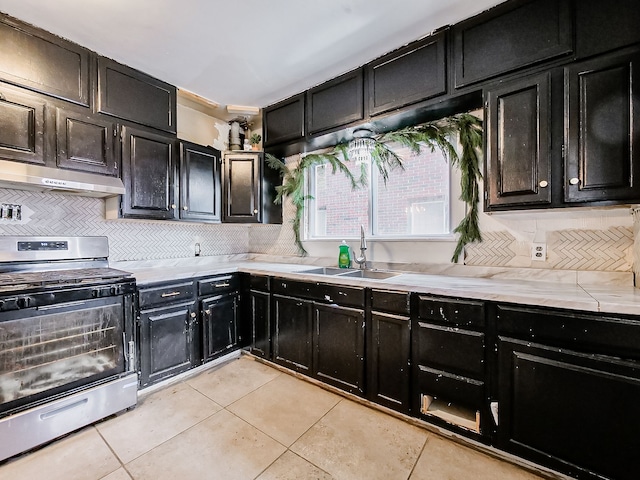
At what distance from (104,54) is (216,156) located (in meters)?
1.18

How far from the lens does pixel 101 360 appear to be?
1951mm

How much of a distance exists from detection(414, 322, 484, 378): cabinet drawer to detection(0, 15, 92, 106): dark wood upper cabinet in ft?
9.97

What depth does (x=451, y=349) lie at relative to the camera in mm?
1745

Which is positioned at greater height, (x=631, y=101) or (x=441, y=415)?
(x=631, y=101)

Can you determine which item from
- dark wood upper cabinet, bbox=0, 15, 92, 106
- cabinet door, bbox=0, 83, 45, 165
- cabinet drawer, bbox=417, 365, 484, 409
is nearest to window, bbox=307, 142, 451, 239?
cabinet drawer, bbox=417, 365, 484, 409

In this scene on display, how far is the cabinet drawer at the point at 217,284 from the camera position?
2.64 meters

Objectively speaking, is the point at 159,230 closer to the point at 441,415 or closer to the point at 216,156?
the point at 216,156

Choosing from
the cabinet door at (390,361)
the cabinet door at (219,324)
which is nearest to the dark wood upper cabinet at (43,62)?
the cabinet door at (219,324)

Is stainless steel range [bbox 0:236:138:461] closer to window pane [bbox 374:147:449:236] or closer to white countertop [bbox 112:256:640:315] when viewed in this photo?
white countertop [bbox 112:256:640:315]

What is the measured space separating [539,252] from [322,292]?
1.58 metres

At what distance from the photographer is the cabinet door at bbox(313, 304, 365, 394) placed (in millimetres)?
2137

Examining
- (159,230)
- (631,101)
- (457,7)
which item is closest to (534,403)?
(631,101)

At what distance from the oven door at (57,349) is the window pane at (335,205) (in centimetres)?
199

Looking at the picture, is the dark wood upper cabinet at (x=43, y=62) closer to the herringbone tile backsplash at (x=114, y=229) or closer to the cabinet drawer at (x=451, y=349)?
the herringbone tile backsplash at (x=114, y=229)
